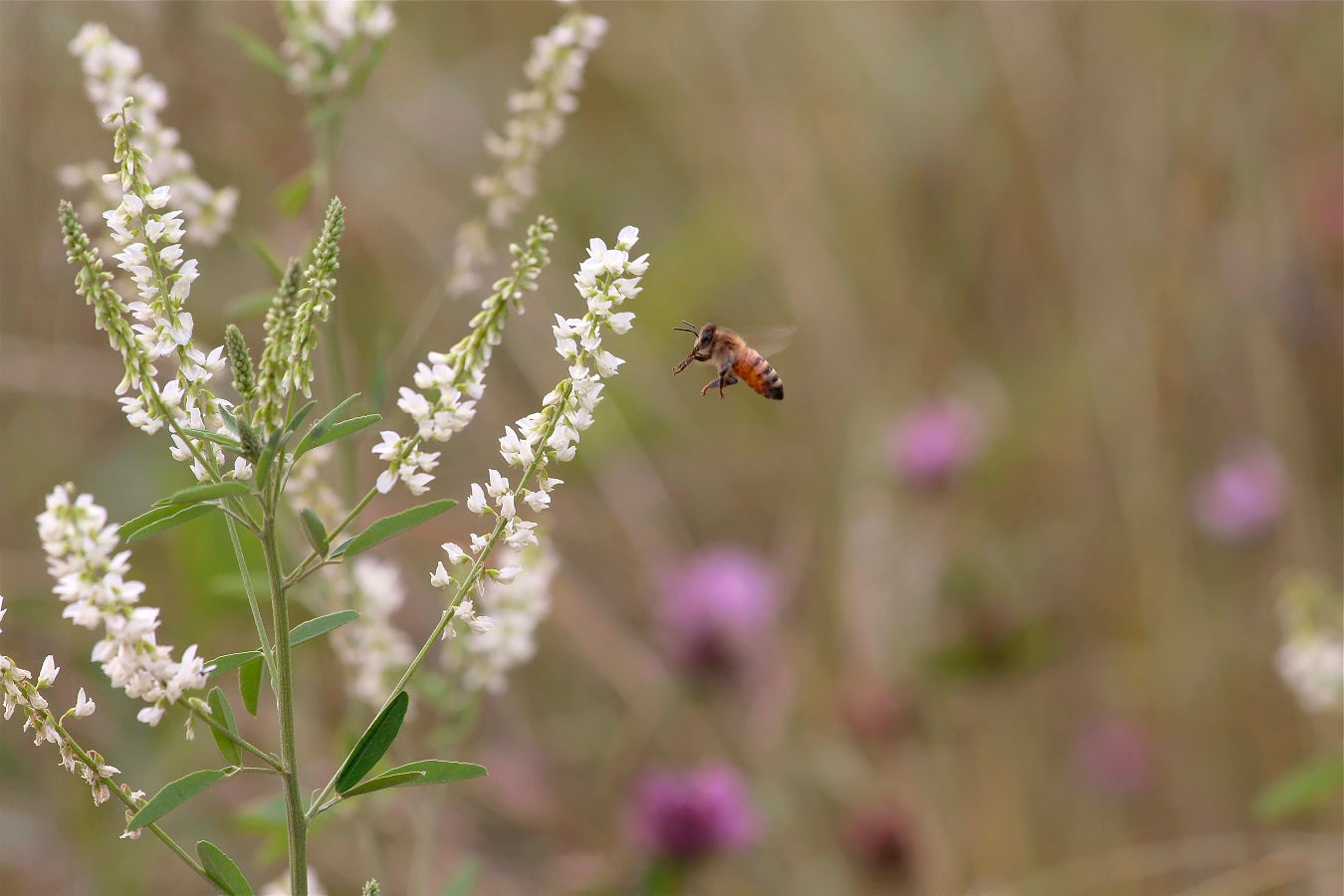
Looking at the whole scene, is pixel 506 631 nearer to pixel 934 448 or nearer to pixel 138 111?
pixel 138 111

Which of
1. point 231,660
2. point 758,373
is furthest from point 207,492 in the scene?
point 758,373

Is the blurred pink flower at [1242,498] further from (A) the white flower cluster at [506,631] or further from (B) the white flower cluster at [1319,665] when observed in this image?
(A) the white flower cluster at [506,631]

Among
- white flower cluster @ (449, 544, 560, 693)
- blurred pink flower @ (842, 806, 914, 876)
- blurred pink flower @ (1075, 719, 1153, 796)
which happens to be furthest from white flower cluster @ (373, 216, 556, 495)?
blurred pink flower @ (1075, 719, 1153, 796)

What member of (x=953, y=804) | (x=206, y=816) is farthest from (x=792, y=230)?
(x=206, y=816)

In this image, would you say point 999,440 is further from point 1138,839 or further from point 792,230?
point 1138,839

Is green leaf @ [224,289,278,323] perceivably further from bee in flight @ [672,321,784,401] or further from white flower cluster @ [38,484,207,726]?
white flower cluster @ [38,484,207,726]

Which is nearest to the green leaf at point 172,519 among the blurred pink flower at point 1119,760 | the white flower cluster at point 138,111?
the white flower cluster at point 138,111
